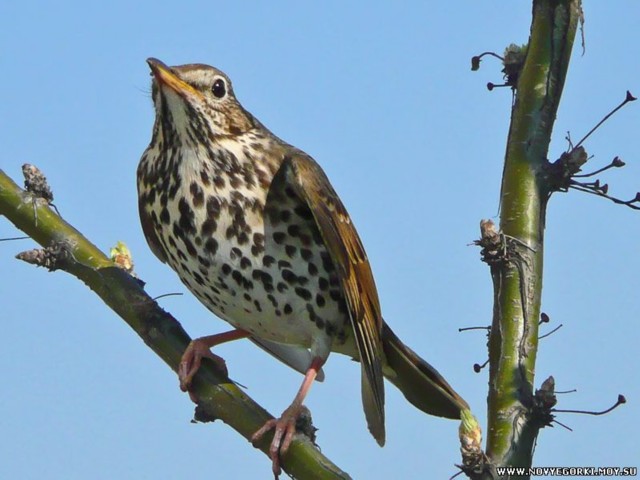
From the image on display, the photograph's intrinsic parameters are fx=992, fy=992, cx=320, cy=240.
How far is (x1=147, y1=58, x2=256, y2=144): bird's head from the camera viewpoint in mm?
5219

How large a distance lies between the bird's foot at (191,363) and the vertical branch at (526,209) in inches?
52.1

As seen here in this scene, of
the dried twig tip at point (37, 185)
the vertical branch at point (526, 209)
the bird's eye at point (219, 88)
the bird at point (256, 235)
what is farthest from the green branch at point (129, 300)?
the bird's eye at point (219, 88)

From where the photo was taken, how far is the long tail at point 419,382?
5434 mm

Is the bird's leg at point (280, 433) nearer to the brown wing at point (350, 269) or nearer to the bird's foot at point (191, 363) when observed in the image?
the bird's foot at point (191, 363)

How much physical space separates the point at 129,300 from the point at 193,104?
1.50 metres

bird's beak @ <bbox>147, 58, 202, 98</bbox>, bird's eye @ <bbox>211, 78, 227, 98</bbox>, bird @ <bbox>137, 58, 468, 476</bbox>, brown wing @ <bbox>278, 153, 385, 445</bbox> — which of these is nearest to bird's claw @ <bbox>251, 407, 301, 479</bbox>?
bird @ <bbox>137, 58, 468, 476</bbox>

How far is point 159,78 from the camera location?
5.07m

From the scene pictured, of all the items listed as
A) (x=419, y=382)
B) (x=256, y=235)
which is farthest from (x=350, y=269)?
(x=419, y=382)

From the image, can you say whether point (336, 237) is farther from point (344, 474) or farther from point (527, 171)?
point (344, 474)

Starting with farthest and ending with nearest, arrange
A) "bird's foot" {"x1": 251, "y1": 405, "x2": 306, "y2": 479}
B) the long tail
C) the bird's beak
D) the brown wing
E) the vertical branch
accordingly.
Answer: the long tail
the brown wing
the bird's beak
"bird's foot" {"x1": 251, "y1": 405, "x2": 306, "y2": 479}
the vertical branch

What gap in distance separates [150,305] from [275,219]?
1127 mm

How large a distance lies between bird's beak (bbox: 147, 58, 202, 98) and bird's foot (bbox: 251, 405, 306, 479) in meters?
1.92

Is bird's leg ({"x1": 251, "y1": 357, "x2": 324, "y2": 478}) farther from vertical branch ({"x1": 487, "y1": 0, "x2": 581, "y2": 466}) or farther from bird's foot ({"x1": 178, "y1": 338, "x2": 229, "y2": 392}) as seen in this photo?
vertical branch ({"x1": 487, "y1": 0, "x2": 581, "y2": 466})

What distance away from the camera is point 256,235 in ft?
16.4
